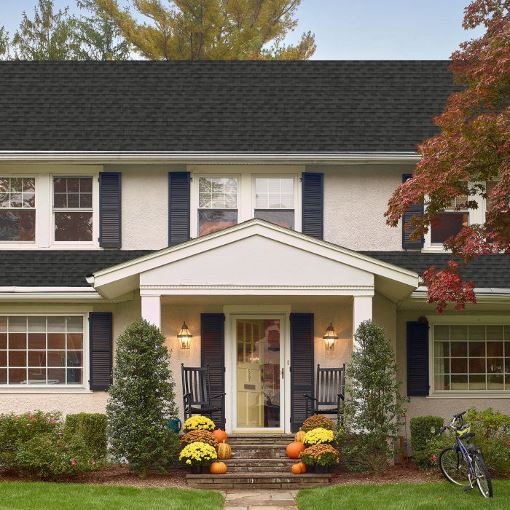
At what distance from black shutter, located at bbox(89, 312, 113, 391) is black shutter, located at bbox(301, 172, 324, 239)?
12.3 feet

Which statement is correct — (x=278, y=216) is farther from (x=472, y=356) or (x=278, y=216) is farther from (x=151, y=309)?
(x=472, y=356)

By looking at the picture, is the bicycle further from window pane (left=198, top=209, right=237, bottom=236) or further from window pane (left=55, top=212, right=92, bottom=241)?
window pane (left=55, top=212, right=92, bottom=241)

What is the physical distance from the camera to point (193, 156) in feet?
58.2

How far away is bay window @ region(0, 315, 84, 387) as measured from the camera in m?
17.5

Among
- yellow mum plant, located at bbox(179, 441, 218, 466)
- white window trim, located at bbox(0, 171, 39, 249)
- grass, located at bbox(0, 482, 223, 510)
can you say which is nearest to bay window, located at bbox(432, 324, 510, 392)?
yellow mum plant, located at bbox(179, 441, 218, 466)

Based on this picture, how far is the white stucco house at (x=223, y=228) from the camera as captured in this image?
1731 cm

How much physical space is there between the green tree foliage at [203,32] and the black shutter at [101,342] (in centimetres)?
1594

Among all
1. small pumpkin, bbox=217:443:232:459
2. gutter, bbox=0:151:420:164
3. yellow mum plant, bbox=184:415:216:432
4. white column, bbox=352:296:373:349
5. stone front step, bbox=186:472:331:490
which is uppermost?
gutter, bbox=0:151:420:164

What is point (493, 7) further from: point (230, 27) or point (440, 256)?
point (230, 27)

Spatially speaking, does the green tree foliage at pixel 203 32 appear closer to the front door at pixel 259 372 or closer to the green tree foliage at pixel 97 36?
the green tree foliage at pixel 97 36

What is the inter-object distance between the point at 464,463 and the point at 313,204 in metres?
5.76

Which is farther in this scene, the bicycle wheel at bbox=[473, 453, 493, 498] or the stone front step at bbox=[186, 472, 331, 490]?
the stone front step at bbox=[186, 472, 331, 490]

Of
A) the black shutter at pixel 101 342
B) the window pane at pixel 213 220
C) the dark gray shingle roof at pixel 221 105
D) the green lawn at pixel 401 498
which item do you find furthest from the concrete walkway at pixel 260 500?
the dark gray shingle roof at pixel 221 105

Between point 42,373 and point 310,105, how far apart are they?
22.6 ft
